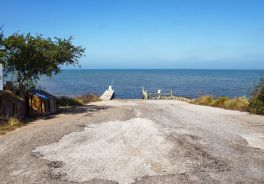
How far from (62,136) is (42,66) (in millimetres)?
8901

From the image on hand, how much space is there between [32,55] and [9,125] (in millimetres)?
6235

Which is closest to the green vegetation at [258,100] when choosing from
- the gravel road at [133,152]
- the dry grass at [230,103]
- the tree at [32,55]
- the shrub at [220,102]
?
the dry grass at [230,103]

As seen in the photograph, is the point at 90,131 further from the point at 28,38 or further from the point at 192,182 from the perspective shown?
the point at 28,38

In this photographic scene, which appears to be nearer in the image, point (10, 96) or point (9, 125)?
point (9, 125)

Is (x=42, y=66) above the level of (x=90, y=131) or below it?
above

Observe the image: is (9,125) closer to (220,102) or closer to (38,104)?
(38,104)

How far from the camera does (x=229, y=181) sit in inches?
377

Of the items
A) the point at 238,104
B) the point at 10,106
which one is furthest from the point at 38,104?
the point at 238,104

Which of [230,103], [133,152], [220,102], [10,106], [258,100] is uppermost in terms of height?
[10,106]

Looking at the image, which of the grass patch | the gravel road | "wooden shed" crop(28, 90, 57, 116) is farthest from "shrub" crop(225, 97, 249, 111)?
the grass patch

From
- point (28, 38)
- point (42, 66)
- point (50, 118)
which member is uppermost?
point (28, 38)

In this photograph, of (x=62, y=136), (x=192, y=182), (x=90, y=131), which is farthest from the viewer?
(x=90, y=131)

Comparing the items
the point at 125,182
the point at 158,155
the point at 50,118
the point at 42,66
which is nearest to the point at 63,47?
the point at 42,66

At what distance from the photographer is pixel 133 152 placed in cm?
1232
